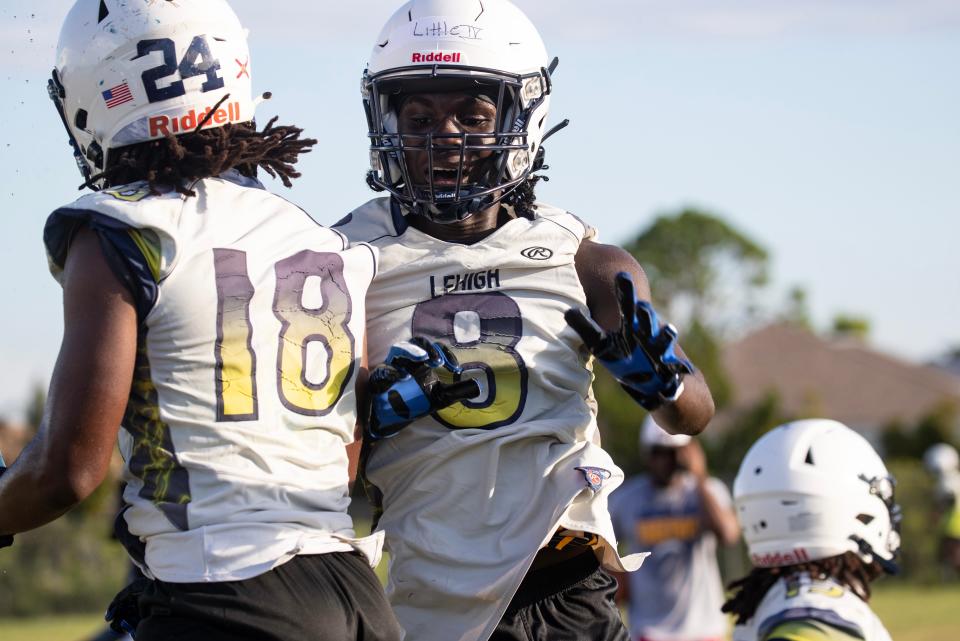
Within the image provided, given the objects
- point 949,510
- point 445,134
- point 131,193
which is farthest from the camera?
point 949,510

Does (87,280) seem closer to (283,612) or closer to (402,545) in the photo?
(283,612)

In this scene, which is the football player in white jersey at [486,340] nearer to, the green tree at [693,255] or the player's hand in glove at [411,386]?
the player's hand in glove at [411,386]

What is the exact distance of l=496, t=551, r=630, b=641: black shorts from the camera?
12.7 feet

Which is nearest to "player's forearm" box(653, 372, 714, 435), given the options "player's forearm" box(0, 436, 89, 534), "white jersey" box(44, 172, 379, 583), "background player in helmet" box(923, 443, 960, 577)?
"white jersey" box(44, 172, 379, 583)

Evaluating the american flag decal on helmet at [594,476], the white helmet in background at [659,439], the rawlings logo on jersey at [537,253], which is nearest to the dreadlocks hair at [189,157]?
the rawlings logo on jersey at [537,253]

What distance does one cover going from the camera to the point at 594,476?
3791 millimetres

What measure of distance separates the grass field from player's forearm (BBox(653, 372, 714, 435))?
488 inches

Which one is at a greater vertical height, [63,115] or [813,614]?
[63,115]

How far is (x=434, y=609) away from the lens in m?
3.84

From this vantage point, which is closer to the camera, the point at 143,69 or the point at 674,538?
the point at 143,69

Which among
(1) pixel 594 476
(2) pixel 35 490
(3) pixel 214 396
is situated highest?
(3) pixel 214 396

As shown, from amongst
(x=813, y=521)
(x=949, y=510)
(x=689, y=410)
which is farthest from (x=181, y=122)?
(x=949, y=510)

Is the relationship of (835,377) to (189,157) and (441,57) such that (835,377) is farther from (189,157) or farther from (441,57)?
(189,157)

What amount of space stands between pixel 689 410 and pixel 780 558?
965 mm
